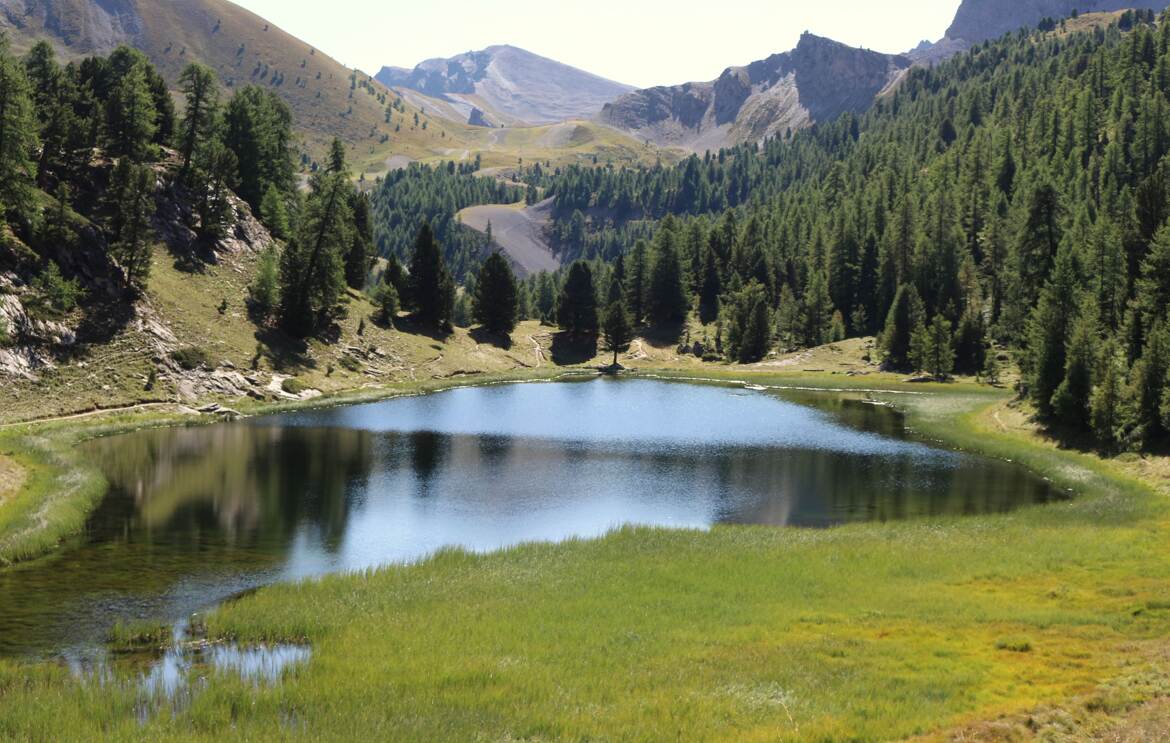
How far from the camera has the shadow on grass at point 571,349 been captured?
157250mm

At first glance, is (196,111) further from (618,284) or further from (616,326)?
(618,284)

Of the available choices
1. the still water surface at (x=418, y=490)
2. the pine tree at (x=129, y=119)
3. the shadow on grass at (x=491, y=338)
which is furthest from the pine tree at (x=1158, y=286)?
the pine tree at (x=129, y=119)

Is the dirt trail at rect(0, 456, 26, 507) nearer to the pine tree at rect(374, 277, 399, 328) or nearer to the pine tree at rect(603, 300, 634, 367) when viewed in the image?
the pine tree at rect(374, 277, 399, 328)

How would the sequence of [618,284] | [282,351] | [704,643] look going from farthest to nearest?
[618,284], [282,351], [704,643]

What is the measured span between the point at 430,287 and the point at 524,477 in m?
80.6

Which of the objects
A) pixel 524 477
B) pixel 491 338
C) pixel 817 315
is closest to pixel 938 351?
pixel 817 315

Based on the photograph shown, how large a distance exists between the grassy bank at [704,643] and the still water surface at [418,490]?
198 inches

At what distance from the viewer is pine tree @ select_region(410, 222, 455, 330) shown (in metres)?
138

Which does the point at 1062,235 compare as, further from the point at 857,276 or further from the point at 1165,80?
the point at 1165,80

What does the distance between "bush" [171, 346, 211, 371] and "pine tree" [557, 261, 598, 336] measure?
80.1 meters

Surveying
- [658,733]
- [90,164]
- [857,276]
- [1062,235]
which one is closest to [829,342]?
[857,276]

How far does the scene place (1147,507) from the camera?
166ft

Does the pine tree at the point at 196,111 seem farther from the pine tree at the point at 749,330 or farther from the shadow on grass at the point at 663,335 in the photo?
the pine tree at the point at 749,330

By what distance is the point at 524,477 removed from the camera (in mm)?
63000
